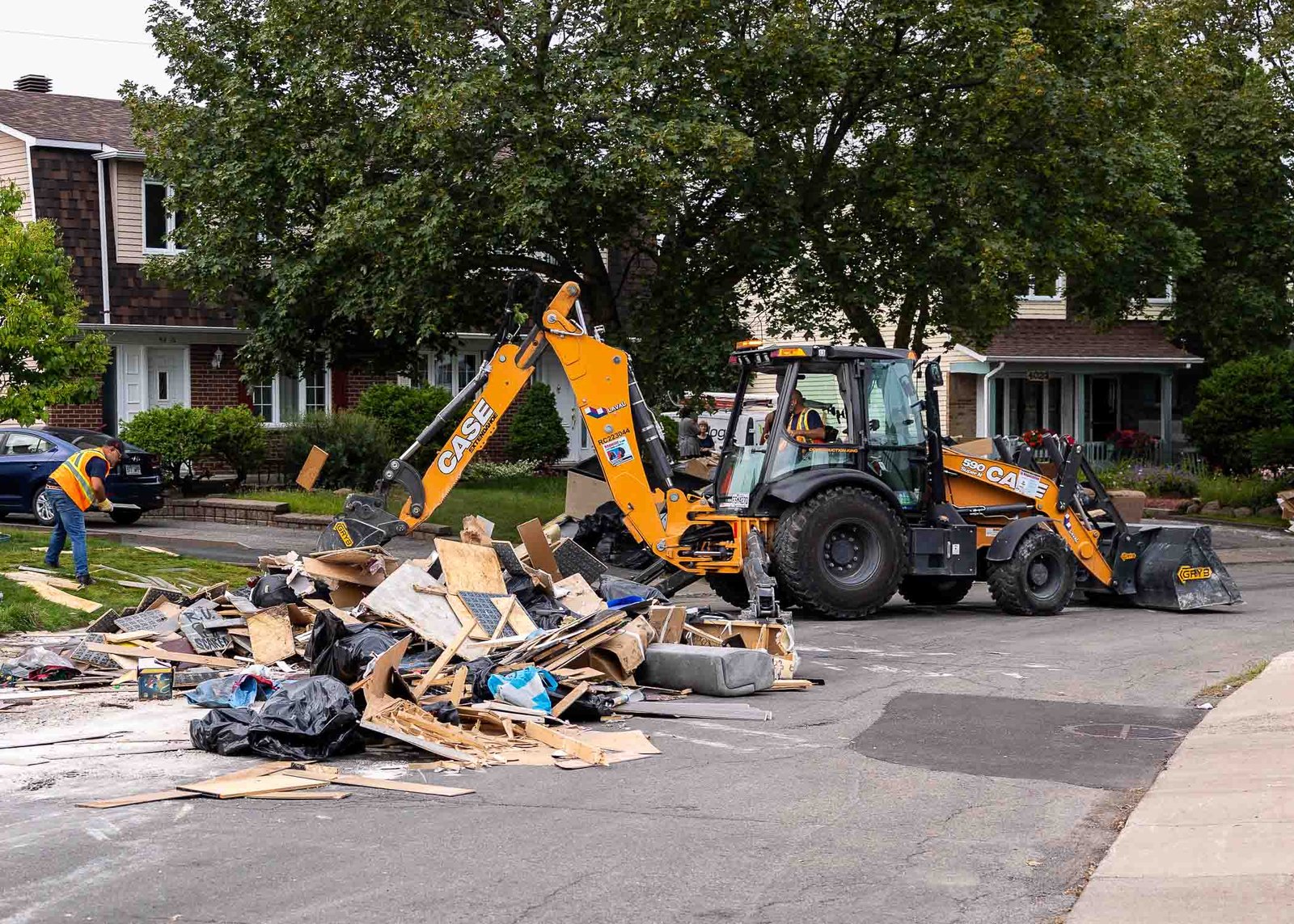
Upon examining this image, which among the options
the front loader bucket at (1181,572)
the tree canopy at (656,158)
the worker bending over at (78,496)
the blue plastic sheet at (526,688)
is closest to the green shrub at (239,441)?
the tree canopy at (656,158)

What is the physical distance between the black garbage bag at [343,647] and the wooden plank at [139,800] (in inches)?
96.1

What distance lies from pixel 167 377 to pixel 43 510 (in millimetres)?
7471

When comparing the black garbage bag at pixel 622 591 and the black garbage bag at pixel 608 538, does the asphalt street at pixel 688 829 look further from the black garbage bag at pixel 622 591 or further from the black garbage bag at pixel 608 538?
the black garbage bag at pixel 608 538

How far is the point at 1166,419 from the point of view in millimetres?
35438

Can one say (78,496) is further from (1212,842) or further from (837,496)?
(1212,842)

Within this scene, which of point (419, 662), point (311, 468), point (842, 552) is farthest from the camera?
point (842, 552)

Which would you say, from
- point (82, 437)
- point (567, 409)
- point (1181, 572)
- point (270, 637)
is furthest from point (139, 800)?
point (567, 409)

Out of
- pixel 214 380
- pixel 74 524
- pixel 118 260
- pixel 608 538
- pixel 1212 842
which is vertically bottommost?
pixel 1212 842

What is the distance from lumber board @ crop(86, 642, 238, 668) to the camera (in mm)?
11859

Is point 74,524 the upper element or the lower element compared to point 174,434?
lower

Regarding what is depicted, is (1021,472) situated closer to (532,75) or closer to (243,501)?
(532,75)

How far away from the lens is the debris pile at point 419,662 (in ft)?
A: 30.1

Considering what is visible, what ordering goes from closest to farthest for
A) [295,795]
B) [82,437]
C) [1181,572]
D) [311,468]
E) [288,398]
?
[295,795], [311,468], [1181,572], [82,437], [288,398]

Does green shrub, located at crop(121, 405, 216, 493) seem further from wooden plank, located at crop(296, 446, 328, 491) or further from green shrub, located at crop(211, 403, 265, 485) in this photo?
wooden plank, located at crop(296, 446, 328, 491)
